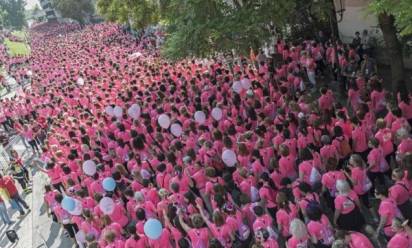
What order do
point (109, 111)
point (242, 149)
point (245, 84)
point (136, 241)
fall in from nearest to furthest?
point (136, 241) < point (242, 149) < point (245, 84) < point (109, 111)

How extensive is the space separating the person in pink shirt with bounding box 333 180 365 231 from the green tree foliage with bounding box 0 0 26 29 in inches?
4142

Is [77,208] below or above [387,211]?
below

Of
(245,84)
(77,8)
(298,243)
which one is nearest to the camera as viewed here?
(298,243)

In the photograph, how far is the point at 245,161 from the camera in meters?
8.93

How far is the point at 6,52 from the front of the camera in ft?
204

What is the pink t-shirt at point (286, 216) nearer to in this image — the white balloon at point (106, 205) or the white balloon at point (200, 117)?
the white balloon at point (106, 205)

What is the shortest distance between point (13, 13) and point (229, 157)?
10691 centimetres

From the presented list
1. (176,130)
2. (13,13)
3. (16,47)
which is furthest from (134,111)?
(13,13)

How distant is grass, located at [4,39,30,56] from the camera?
65069 millimetres

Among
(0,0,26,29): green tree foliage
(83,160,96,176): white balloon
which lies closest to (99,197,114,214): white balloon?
(83,160,96,176): white balloon

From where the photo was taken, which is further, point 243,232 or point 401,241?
point 243,232

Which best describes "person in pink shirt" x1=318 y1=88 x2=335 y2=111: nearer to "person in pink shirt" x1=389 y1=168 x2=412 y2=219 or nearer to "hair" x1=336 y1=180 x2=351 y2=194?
"hair" x1=336 y1=180 x2=351 y2=194

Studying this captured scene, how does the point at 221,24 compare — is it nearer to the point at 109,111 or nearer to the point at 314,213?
the point at 109,111

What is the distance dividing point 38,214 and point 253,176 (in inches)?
304
